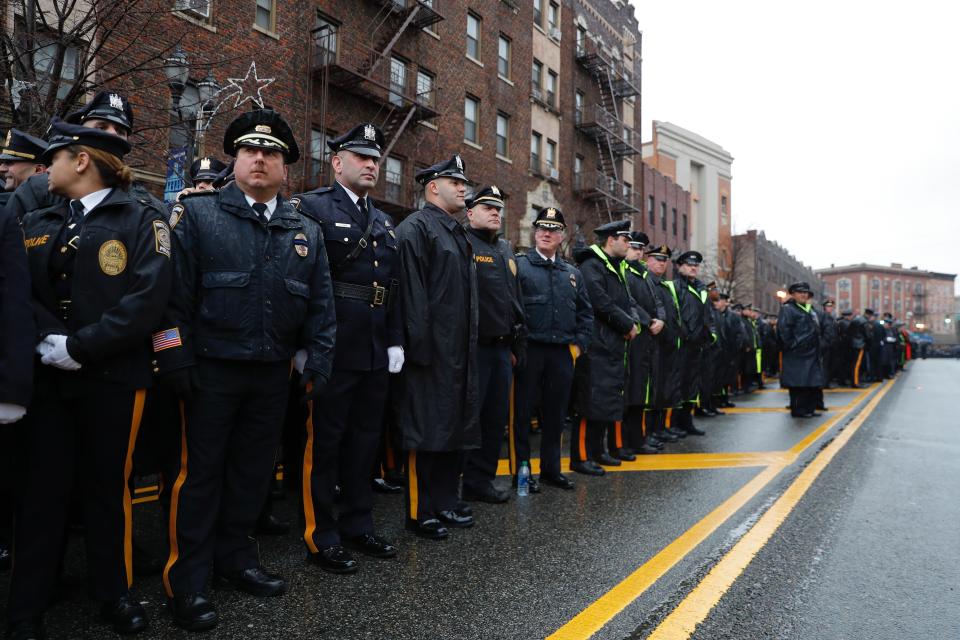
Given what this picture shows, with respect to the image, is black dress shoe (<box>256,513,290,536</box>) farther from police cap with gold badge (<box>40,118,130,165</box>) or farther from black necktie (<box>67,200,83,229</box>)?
police cap with gold badge (<box>40,118,130,165</box>)

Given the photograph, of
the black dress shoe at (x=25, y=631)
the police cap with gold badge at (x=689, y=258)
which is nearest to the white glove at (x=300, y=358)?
the black dress shoe at (x=25, y=631)

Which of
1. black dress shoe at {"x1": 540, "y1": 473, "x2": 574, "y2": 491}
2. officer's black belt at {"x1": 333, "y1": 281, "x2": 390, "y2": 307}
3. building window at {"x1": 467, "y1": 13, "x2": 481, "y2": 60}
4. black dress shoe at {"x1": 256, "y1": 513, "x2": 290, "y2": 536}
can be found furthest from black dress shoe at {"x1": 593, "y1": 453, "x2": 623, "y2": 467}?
building window at {"x1": 467, "y1": 13, "x2": 481, "y2": 60}

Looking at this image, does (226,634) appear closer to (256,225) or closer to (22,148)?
(256,225)

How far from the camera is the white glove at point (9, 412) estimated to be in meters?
2.58

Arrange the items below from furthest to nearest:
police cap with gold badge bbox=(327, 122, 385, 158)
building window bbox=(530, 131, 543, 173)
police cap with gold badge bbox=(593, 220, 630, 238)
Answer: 1. building window bbox=(530, 131, 543, 173)
2. police cap with gold badge bbox=(593, 220, 630, 238)
3. police cap with gold badge bbox=(327, 122, 385, 158)

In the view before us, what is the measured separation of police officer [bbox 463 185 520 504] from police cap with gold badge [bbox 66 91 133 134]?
224cm

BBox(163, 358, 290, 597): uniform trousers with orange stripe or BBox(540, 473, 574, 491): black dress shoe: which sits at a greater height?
BBox(163, 358, 290, 597): uniform trousers with orange stripe

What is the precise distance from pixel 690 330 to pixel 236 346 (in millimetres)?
6915

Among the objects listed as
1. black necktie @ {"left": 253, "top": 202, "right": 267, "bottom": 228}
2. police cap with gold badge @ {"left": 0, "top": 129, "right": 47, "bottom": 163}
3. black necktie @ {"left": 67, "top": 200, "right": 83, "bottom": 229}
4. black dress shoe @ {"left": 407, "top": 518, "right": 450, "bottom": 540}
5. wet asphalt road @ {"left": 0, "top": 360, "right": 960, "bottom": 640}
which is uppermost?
police cap with gold badge @ {"left": 0, "top": 129, "right": 47, "bottom": 163}

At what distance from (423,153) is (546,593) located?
1902 centimetres

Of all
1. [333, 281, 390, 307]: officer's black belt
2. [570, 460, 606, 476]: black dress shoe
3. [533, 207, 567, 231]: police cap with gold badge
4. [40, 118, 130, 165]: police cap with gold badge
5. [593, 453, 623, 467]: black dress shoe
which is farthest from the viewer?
[593, 453, 623, 467]: black dress shoe

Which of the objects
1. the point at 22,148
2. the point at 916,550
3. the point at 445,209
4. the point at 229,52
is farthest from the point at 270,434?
the point at 229,52

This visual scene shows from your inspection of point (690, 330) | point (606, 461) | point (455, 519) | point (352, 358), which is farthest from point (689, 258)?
point (352, 358)

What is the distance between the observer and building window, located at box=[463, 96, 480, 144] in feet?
76.9
